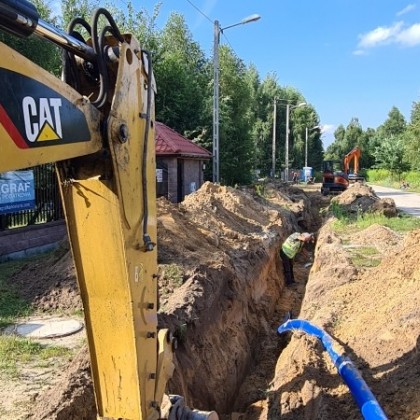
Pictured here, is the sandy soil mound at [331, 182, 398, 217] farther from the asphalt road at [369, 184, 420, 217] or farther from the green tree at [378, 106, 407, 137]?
the green tree at [378, 106, 407, 137]

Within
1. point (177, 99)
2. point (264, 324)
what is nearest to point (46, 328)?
point (264, 324)

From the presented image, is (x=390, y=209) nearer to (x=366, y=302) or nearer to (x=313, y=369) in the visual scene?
(x=366, y=302)

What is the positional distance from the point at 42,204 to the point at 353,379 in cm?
910

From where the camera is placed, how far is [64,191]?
115 inches

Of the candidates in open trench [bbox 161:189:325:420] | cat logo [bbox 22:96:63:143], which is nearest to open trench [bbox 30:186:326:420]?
open trench [bbox 161:189:325:420]

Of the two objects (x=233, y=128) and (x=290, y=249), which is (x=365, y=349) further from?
(x=233, y=128)

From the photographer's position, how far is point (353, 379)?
4.93 meters

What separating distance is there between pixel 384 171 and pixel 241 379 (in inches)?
2196

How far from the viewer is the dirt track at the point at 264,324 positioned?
16.5 ft

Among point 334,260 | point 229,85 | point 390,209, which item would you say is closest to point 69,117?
point 334,260

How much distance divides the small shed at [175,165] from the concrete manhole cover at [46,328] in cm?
1159

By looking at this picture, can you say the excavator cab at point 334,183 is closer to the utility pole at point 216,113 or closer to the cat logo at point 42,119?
the utility pole at point 216,113

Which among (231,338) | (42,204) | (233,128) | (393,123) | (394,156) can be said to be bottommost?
(231,338)

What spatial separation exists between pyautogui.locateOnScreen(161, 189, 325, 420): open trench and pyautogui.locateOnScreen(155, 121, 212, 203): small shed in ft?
26.0
